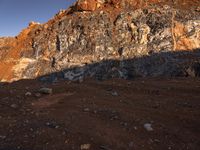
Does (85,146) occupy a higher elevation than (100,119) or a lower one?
lower

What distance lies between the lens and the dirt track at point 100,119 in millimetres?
8070

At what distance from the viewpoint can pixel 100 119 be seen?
9.53m

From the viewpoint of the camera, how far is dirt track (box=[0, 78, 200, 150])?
8070 millimetres

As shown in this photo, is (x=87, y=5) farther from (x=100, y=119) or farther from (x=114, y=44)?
(x=100, y=119)

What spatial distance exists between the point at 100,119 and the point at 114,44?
12.8m

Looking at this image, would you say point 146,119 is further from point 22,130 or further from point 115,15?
point 115,15

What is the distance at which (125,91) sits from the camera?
13.6 meters

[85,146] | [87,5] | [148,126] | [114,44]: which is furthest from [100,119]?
[87,5]

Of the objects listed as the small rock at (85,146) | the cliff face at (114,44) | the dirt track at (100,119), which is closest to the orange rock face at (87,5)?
the cliff face at (114,44)

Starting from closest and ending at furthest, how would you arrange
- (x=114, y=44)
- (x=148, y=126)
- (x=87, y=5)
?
(x=148, y=126) < (x=114, y=44) < (x=87, y=5)

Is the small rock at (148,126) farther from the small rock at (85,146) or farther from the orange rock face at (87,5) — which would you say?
the orange rock face at (87,5)

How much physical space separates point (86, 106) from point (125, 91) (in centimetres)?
319

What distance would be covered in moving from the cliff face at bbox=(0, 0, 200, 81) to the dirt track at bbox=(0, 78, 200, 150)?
635cm

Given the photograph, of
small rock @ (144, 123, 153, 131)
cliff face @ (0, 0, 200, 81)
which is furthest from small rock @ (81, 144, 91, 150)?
cliff face @ (0, 0, 200, 81)
